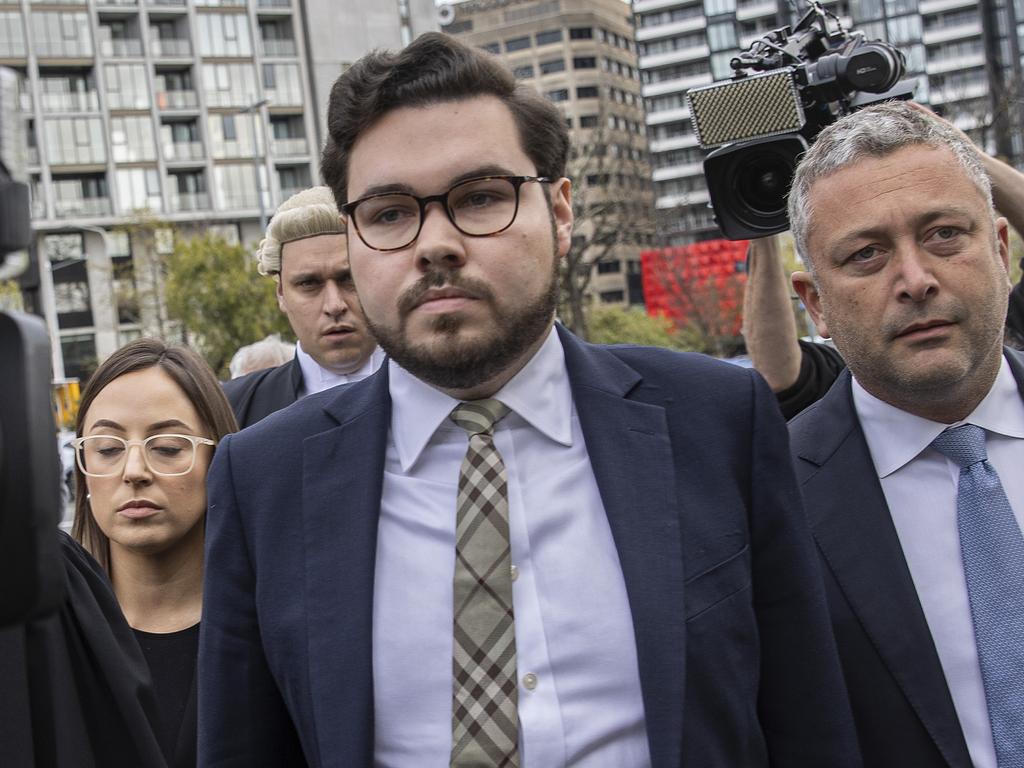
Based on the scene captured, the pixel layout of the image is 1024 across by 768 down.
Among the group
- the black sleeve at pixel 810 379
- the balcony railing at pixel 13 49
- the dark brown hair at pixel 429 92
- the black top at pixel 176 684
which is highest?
the balcony railing at pixel 13 49

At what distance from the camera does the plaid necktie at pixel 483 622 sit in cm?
189

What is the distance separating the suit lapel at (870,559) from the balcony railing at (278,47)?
6240 centimetres

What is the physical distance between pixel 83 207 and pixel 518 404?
194 feet

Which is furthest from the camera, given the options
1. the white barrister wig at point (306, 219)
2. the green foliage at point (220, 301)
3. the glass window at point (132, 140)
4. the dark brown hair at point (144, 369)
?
the glass window at point (132, 140)

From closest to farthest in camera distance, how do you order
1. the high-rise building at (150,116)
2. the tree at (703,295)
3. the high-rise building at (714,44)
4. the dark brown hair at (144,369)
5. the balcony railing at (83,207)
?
the dark brown hair at (144,369) → the tree at (703,295) → the high-rise building at (150,116) → the balcony railing at (83,207) → the high-rise building at (714,44)

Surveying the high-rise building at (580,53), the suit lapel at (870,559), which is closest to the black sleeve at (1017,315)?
the suit lapel at (870,559)

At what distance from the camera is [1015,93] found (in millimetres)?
27859

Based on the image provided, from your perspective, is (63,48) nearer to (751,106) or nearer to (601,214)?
(601,214)

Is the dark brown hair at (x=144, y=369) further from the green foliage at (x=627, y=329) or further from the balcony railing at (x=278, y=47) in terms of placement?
the balcony railing at (x=278, y=47)

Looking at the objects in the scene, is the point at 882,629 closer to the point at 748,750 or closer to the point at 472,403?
the point at 748,750

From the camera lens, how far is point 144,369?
11.5 ft

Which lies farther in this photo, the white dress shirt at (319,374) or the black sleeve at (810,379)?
the white dress shirt at (319,374)

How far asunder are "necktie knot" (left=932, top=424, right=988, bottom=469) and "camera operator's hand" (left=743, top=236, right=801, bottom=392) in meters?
0.83

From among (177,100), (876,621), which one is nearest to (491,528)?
(876,621)
